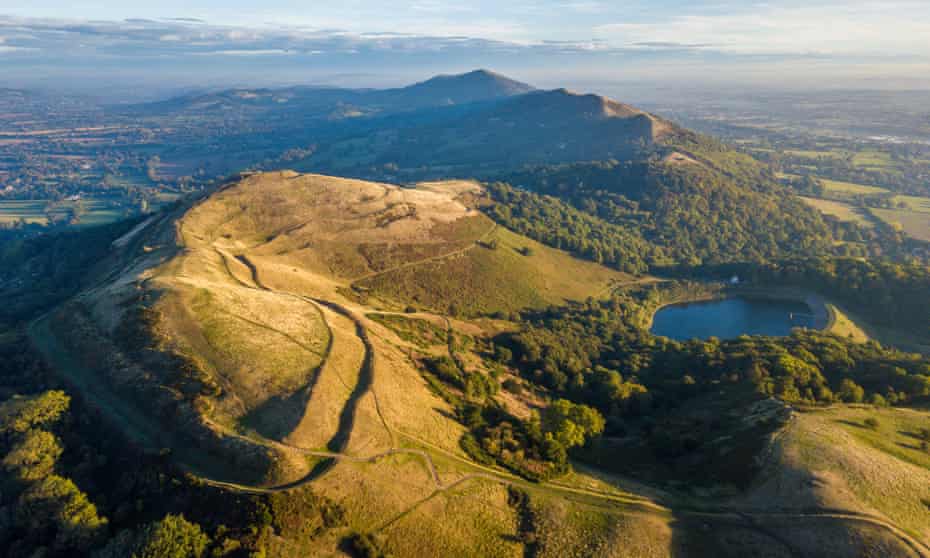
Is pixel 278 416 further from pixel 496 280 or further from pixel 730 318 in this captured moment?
pixel 730 318

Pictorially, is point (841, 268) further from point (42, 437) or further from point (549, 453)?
point (42, 437)

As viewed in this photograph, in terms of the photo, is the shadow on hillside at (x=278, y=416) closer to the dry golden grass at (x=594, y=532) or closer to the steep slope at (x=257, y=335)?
the steep slope at (x=257, y=335)

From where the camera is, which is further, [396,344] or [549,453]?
[396,344]

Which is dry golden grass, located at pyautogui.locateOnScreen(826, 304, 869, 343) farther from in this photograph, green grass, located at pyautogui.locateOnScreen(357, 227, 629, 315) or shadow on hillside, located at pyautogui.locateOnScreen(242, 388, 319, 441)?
shadow on hillside, located at pyautogui.locateOnScreen(242, 388, 319, 441)

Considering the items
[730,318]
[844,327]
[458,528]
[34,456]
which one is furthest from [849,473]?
[730,318]

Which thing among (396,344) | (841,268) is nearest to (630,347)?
(396,344)

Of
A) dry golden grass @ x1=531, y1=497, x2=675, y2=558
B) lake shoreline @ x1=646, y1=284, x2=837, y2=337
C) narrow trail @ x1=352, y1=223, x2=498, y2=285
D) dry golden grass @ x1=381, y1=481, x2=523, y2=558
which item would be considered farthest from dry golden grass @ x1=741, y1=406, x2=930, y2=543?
narrow trail @ x1=352, y1=223, x2=498, y2=285

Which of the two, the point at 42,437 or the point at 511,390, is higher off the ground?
the point at 42,437
